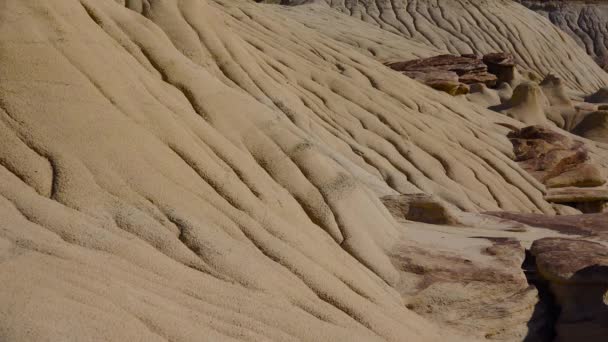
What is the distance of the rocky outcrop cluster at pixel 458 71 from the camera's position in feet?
50.6

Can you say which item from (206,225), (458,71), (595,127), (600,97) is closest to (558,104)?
(595,127)

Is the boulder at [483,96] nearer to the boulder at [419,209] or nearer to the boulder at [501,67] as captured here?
the boulder at [501,67]

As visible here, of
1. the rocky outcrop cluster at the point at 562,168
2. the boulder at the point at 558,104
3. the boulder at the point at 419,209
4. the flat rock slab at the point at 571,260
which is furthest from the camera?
the boulder at the point at 558,104

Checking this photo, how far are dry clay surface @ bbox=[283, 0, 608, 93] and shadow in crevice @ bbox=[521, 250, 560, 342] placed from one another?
23349 mm

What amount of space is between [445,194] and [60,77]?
6.06 metres

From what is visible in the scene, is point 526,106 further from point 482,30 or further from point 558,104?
point 482,30

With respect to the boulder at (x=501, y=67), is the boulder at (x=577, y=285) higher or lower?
higher

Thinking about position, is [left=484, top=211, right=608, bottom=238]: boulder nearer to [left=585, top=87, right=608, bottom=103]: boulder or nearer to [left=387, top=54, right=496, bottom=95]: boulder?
[left=387, top=54, right=496, bottom=95]: boulder

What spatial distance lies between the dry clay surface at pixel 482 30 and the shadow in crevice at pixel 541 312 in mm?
23349

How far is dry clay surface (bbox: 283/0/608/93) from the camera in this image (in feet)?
95.8

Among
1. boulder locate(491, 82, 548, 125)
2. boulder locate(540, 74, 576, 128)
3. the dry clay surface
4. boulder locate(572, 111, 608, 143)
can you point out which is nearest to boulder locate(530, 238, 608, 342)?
boulder locate(491, 82, 548, 125)

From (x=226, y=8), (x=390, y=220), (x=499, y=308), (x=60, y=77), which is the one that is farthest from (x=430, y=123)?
(x=60, y=77)

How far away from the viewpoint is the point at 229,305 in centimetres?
376

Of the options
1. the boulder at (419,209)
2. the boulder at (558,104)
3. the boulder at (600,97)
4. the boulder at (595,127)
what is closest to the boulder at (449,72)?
the boulder at (558,104)
